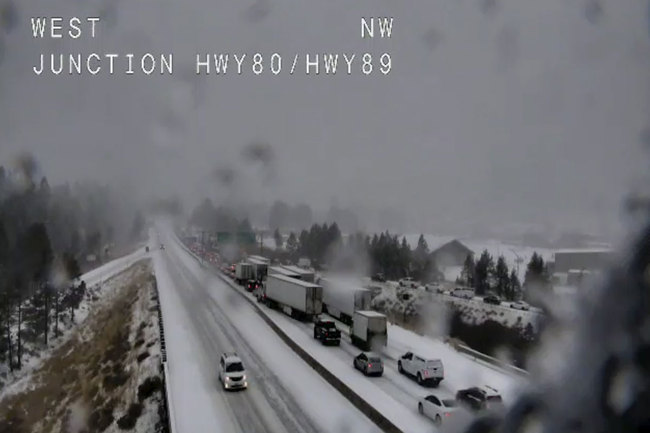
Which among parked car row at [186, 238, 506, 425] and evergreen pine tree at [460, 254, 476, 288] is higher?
parked car row at [186, 238, 506, 425]

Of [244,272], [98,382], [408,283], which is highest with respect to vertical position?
[244,272]

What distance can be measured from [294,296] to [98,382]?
33.3 feet

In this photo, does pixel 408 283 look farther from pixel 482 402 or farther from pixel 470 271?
pixel 482 402

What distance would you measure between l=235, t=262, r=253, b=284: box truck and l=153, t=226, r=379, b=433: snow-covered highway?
971cm

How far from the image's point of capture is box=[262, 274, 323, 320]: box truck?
92.0 feet

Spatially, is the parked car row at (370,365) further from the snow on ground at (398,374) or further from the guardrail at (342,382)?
the guardrail at (342,382)

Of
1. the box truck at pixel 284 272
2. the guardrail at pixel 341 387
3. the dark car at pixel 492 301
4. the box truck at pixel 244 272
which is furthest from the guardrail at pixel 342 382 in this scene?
the dark car at pixel 492 301

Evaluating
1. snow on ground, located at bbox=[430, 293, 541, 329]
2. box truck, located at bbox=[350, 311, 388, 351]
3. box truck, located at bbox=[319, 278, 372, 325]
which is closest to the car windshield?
box truck, located at bbox=[350, 311, 388, 351]

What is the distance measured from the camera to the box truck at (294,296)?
28031 millimetres

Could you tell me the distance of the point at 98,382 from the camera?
73.2ft

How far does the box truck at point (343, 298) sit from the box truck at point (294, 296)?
55.3 inches

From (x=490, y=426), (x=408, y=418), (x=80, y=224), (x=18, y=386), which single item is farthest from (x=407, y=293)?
(x=80, y=224)

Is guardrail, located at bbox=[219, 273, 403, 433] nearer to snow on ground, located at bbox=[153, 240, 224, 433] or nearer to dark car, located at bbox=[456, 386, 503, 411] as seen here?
snow on ground, located at bbox=[153, 240, 224, 433]

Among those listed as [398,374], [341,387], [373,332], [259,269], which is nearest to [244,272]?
[259,269]
